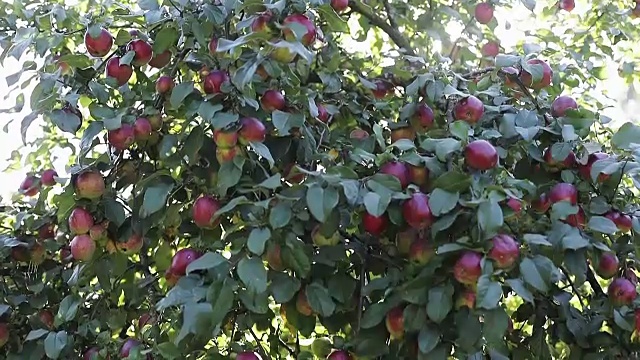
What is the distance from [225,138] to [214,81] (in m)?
0.10

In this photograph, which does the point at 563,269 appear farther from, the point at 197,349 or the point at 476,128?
the point at 197,349

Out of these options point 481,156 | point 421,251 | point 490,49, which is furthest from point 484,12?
point 421,251

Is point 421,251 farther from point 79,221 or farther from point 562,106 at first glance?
point 79,221

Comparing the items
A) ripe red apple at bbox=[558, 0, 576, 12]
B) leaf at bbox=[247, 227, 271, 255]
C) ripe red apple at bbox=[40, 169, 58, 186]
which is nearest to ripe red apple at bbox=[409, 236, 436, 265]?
leaf at bbox=[247, 227, 271, 255]

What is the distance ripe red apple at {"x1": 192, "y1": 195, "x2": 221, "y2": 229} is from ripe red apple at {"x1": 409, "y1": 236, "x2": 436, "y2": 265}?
0.31 metres

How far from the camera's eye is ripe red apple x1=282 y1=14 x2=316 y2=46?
1047 millimetres

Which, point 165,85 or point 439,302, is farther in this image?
point 165,85

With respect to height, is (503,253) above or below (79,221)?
above

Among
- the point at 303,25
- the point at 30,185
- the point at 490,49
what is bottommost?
the point at 30,185

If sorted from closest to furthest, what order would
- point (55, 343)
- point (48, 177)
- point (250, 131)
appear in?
point (250, 131) < point (55, 343) < point (48, 177)

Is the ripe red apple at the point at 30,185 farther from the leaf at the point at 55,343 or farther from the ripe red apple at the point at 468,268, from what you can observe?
the ripe red apple at the point at 468,268

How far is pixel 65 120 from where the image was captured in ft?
3.91

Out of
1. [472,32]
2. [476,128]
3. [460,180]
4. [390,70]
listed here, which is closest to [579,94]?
[472,32]

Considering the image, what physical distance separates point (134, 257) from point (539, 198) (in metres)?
0.81
